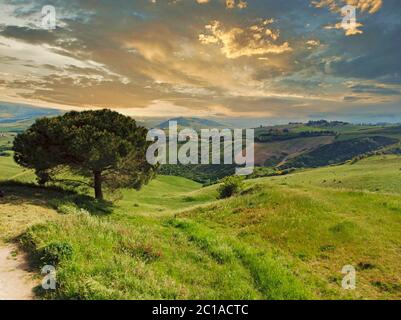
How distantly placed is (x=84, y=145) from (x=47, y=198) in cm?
668

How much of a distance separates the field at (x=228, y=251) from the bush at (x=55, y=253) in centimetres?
5

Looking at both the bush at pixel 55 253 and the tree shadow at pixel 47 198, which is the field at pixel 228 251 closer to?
the bush at pixel 55 253

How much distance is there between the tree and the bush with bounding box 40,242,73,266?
2262 centimetres

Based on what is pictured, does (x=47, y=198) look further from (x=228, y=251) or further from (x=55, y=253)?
(x=228, y=251)

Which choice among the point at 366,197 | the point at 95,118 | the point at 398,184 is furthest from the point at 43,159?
the point at 398,184

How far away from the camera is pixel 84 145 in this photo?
112ft

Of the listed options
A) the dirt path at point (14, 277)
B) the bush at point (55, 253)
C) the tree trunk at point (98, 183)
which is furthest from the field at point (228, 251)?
the tree trunk at point (98, 183)

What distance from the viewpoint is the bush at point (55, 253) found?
11.9m

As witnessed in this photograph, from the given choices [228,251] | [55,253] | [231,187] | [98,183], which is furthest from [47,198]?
[231,187]

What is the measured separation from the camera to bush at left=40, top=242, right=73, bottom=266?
11852 mm
